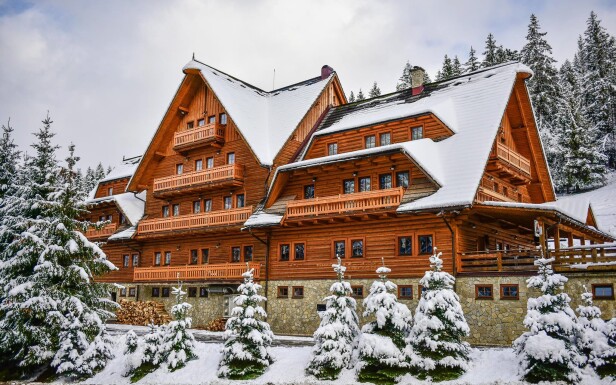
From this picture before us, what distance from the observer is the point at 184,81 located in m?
36.7

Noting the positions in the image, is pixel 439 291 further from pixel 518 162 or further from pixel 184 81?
pixel 184 81

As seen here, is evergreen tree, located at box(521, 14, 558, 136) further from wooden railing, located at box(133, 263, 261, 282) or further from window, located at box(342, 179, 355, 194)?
wooden railing, located at box(133, 263, 261, 282)

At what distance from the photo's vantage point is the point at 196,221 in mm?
33594

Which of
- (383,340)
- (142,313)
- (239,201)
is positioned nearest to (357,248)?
(383,340)

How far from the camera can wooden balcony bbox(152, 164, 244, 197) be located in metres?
33.0

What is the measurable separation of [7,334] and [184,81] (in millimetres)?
19723

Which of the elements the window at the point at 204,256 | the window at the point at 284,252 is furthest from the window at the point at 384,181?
the window at the point at 204,256

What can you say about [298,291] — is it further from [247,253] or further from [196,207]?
[196,207]

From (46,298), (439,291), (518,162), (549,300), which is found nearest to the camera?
(549,300)

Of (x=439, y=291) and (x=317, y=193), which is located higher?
(x=317, y=193)

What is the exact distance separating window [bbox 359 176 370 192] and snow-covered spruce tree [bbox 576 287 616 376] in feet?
42.8

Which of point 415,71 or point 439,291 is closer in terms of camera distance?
point 439,291

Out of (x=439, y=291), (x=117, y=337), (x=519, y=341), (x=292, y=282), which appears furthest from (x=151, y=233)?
(x=519, y=341)

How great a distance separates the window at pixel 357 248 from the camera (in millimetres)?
27562
